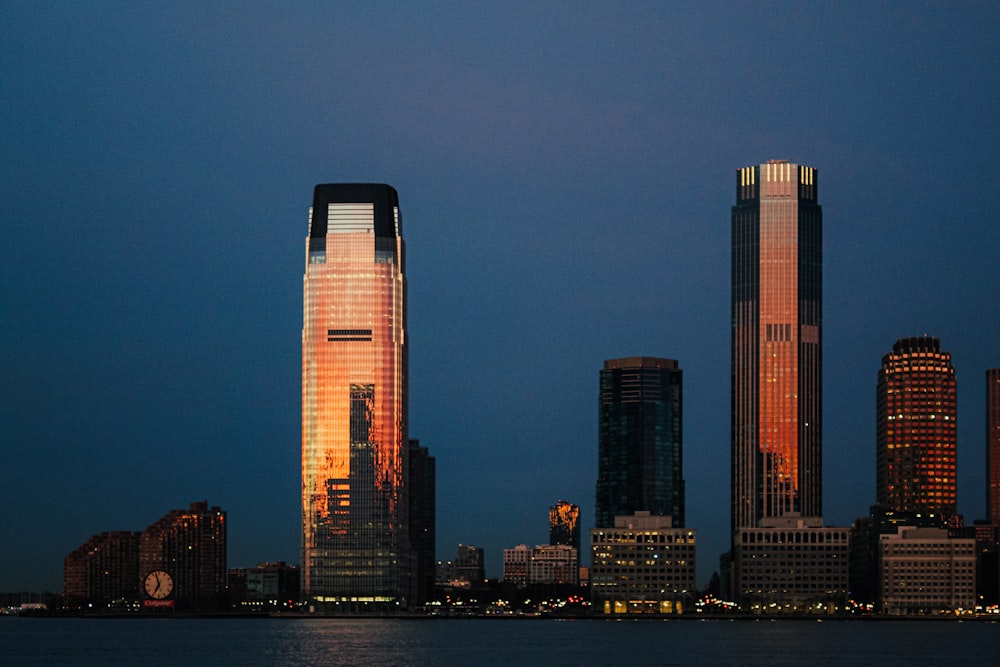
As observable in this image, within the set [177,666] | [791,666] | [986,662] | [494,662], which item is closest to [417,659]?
[494,662]

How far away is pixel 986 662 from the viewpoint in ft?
650

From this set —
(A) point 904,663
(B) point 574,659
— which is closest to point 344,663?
(B) point 574,659

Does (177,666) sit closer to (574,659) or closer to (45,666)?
(45,666)

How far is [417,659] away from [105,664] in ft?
108

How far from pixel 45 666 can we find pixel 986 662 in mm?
99056

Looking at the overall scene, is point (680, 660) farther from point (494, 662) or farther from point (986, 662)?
point (986, 662)

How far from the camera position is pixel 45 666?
198000 millimetres

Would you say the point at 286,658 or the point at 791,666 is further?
the point at 286,658

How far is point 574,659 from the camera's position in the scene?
197000 millimetres

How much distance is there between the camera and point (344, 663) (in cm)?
18962

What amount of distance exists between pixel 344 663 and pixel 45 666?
33.3 metres

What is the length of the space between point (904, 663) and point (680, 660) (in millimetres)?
23302

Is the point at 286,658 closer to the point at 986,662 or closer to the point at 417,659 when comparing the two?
the point at 417,659

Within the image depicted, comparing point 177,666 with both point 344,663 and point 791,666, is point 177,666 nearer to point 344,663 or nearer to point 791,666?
point 344,663
